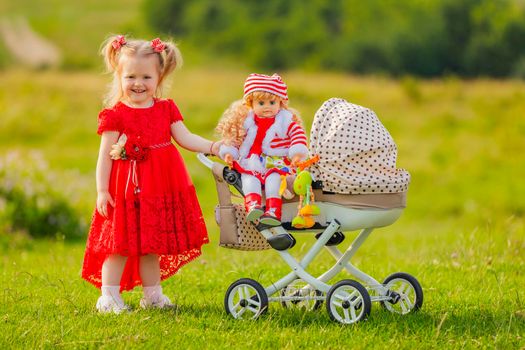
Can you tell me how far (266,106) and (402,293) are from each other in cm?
138

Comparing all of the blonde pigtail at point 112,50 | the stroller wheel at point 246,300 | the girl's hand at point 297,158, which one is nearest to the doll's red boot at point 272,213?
the girl's hand at point 297,158

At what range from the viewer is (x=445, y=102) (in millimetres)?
23625

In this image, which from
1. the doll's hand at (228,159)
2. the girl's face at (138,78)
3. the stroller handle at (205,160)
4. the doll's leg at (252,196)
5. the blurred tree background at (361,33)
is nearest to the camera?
the doll's leg at (252,196)

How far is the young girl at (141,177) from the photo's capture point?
16.4ft

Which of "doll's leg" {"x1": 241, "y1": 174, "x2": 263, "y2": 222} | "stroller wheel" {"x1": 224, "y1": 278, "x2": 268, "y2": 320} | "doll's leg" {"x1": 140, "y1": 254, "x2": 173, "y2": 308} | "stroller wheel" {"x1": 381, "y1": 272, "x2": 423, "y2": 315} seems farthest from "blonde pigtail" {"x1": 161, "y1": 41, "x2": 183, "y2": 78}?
"stroller wheel" {"x1": 381, "y1": 272, "x2": 423, "y2": 315}

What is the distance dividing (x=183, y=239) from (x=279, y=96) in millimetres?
1037

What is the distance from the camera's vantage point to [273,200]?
4.75m

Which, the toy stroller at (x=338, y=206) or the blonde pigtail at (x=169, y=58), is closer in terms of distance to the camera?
the toy stroller at (x=338, y=206)

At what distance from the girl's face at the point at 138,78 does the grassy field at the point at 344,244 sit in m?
1.25

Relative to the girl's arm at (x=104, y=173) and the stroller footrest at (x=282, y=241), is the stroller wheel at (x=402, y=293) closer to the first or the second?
the stroller footrest at (x=282, y=241)

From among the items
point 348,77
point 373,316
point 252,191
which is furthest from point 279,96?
point 348,77

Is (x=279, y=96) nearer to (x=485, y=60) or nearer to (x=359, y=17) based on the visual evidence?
(x=485, y=60)

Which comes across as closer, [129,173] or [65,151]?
[129,173]

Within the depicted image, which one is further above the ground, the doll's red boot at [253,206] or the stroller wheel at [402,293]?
the doll's red boot at [253,206]
